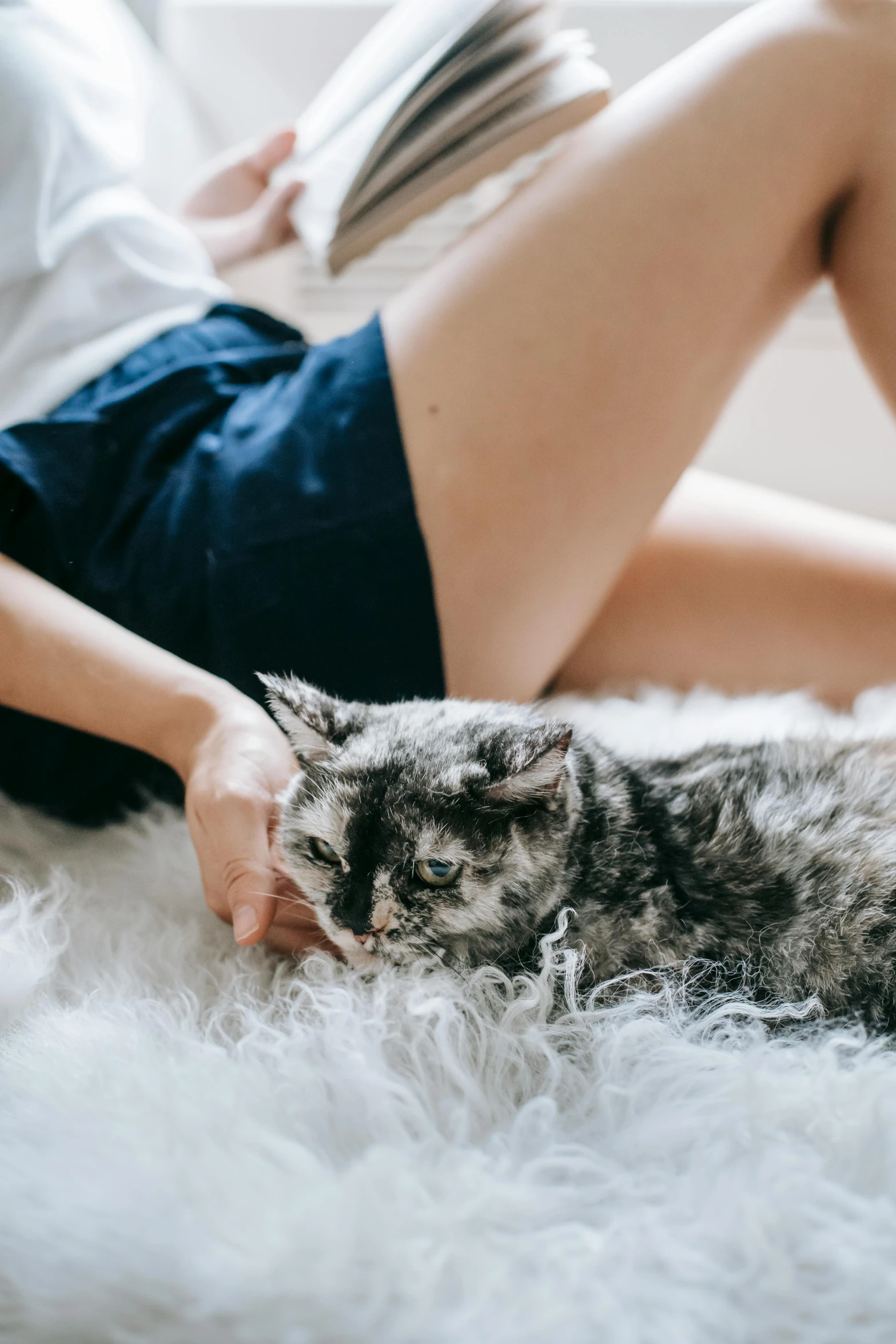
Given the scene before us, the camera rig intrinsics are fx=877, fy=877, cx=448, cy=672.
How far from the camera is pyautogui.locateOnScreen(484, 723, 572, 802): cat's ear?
0.48 meters

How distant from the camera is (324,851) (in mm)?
542

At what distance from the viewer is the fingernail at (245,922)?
20.8 inches

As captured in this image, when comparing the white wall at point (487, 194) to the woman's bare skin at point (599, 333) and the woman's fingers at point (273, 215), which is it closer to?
the woman's fingers at point (273, 215)

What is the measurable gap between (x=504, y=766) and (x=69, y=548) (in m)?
0.47

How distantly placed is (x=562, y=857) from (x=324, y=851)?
0.48 ft

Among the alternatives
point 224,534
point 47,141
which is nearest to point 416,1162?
point 224,534

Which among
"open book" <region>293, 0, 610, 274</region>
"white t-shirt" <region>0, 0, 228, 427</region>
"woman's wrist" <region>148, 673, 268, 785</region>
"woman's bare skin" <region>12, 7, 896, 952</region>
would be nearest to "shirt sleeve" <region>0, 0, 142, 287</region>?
"white t-shirt" <region>0, 0, 228, 427</region>

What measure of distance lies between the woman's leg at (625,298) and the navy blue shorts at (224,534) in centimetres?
4

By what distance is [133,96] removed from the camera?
3.63ft

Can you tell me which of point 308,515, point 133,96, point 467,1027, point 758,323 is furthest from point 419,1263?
point 133,96

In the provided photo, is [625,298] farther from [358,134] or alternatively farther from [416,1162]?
[416,1162]

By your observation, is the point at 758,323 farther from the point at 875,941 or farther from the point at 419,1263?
the point at 419,1263

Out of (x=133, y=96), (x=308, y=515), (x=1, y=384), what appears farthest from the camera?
(x=133, y=96)

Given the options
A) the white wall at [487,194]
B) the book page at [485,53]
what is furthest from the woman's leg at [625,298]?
the white wall at [487,194]
